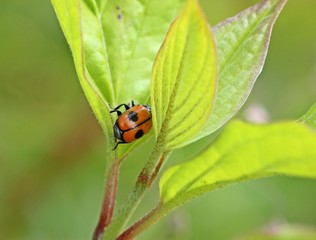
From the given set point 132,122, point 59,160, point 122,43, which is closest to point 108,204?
point 132,122

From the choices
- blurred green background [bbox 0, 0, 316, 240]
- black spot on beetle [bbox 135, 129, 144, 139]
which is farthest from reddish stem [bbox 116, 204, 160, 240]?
blurred green background [bbox 0, 0, 316, 240]

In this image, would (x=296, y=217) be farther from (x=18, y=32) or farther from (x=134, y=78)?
(x=134, y=78)

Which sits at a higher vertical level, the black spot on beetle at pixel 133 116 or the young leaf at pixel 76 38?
the young leaf at pixel 76 38

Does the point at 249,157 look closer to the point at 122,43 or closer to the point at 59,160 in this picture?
the point at 122,43

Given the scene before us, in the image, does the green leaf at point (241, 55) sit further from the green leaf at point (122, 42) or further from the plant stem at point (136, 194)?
the green leaf at point (122, 42)

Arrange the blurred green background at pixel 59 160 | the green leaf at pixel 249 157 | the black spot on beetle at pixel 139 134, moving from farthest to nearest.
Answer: the blurred green background at pixel 59 160, the black spot on beetle at pixel 139 134, the green leaf at pixel 249 157

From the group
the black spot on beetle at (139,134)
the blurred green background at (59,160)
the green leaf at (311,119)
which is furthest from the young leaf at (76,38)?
the blurred green background at (59,160)
